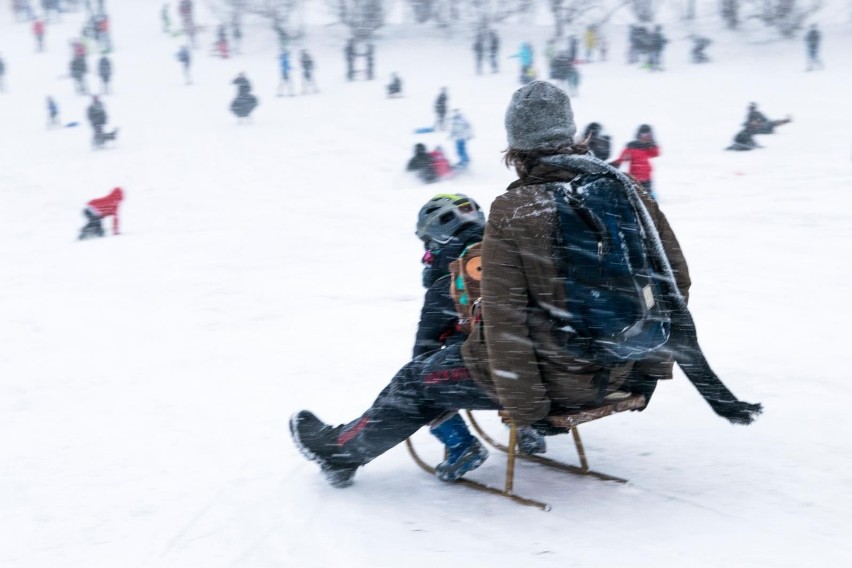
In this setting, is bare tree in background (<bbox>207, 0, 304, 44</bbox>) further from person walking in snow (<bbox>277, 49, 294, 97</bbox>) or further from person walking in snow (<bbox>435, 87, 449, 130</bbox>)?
person walking in snow (<bbox>435, 87, 449, 130</bbox>)

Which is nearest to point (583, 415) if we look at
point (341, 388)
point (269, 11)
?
point (341, 388)

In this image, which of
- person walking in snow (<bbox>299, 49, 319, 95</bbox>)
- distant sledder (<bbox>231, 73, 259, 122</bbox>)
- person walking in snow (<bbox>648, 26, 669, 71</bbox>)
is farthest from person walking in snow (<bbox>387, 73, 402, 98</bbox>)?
person walking in snow (<bbox>648, 26, 669, 71</bbox>)

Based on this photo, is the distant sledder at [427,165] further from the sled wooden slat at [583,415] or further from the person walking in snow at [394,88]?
the sled wooden slat at [583,415]

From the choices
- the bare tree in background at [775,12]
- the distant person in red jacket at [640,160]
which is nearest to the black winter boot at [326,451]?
the distant person in red jacket at [640,160]

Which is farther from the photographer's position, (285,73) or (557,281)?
(285,73)

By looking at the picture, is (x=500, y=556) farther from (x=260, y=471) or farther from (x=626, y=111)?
(x=626, y=111)

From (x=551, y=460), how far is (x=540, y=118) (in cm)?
158

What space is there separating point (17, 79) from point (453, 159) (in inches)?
842

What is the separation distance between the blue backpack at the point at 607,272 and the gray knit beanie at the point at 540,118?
6.7 inches

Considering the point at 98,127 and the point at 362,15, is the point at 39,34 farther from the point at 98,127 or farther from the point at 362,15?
the point at 98,127

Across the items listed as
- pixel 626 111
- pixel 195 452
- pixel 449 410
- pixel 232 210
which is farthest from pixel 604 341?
pixel 626 111

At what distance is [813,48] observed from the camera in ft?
83.6

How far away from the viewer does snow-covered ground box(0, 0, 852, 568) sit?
10.8 ft

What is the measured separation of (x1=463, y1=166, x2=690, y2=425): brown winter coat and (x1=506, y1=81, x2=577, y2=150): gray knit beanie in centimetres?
10
